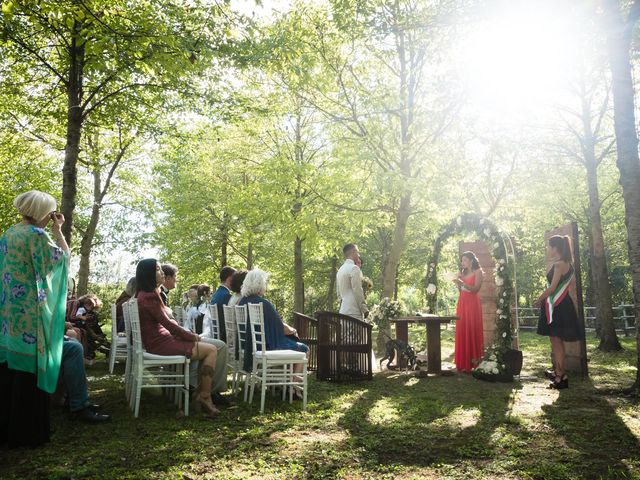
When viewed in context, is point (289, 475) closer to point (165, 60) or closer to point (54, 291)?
point (54, 291)

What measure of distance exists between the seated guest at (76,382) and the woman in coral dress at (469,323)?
6.26 m

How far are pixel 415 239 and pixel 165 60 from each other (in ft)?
67.4

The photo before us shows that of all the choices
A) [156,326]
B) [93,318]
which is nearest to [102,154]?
[93,318]

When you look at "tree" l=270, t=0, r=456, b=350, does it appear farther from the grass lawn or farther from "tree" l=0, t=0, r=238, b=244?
the grass lawn

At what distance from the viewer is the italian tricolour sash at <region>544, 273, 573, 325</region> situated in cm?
759

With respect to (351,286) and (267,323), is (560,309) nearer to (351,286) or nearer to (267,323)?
(351,286)

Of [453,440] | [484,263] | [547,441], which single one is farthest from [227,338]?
[484,263]

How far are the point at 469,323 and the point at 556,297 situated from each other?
192cm

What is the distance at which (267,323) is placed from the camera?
6.66 m

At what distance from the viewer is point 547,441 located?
15.5 feet

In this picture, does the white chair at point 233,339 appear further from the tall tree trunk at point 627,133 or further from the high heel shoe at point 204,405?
Result: the tall tree trunk at point 627,133

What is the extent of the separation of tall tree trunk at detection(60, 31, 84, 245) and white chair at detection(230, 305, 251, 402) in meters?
4.52

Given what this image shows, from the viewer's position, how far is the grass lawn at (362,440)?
3.93 metres

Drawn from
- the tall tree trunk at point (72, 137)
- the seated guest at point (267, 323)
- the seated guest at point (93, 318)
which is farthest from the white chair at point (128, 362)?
the seated guest at point (93, 318)
